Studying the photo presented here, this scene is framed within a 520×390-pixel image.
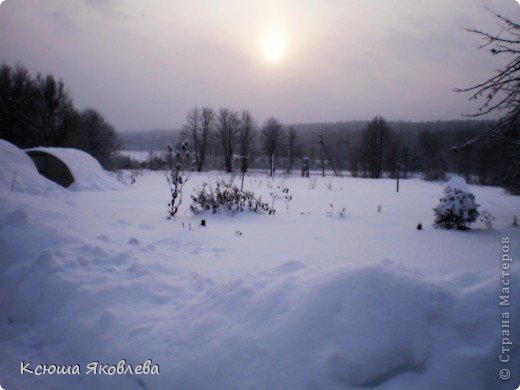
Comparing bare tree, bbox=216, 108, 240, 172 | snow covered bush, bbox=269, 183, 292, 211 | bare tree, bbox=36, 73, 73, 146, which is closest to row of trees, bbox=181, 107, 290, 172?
bare tree, bbox=216, 108, 240, 172

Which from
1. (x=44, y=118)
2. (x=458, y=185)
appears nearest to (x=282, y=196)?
(x=458, y=185)

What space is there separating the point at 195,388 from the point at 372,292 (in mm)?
1545

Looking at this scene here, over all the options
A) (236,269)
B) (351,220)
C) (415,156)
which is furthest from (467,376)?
(415,156)

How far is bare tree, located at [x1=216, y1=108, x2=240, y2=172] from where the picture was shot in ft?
152

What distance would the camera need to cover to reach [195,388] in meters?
2.08

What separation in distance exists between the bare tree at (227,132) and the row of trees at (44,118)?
652 inches

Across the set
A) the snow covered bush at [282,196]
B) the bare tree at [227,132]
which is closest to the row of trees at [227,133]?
the bare tree at [227,132]

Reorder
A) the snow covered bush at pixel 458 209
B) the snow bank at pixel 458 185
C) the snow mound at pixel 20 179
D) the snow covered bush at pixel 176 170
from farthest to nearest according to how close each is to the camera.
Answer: the snow mound at pixel 20 179, the snow covered bush at pixel 176 170, the snow bank at pixel 458 185, the snow covered bush at pixel 458 209

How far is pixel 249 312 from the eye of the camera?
2.62 meters

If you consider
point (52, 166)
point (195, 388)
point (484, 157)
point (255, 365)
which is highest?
point (484, 157)

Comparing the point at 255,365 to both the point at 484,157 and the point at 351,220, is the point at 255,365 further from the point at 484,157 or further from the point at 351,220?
the point at 484,157

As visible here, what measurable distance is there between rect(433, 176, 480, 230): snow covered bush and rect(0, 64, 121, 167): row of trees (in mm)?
32624

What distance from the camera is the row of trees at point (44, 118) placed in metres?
25.8

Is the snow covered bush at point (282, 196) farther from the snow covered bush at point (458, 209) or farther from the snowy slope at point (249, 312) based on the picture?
the snow covered bush at point (458, 209)
